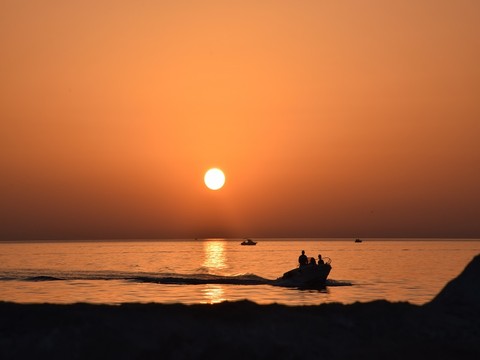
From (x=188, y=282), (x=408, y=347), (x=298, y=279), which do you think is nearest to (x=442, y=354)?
(x=408, y=347)

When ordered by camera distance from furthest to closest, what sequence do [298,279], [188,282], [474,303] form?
[188,282] < [298,279] < [474,303]

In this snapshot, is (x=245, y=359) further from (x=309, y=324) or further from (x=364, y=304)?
(x=364, y=304)

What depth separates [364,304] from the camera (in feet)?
63.1

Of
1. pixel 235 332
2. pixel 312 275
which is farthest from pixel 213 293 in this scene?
pixel 235 332

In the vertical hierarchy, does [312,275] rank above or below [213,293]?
above

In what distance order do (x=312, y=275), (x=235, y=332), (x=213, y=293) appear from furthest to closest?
1. (x=312, y=275)
2. (x=213, y=293)
3. (x=235, y=332)

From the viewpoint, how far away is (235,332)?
56.1 feet

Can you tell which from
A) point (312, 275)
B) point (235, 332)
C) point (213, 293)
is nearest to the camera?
point (235, 332)

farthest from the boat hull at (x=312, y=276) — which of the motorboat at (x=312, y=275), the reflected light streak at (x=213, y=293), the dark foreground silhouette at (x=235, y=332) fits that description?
the dark foreground silhouette at (x=235, y=332)

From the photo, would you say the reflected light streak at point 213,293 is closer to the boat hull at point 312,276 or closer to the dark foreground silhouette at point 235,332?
the boat hull at point 312,276

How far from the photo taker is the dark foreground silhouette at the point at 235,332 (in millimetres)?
16234

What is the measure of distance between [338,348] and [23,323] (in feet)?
25.4

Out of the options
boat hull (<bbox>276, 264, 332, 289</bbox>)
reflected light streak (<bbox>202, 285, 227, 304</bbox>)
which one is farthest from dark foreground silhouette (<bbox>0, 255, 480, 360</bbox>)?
boat hull (<bbox>276, 264, 332, 289</bbox>)

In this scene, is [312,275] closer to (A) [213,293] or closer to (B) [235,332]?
(A) [213,293]
